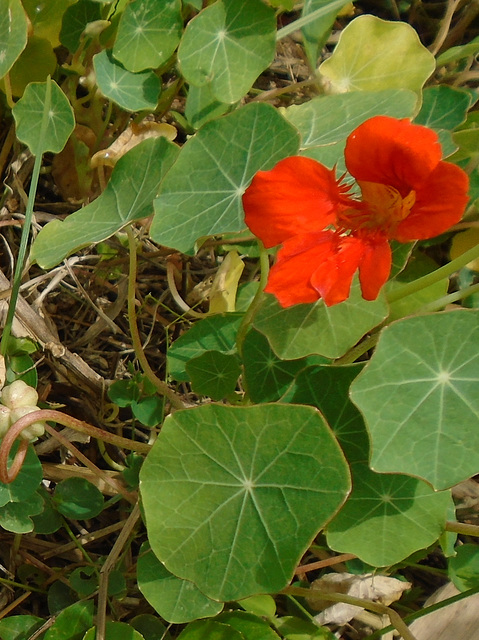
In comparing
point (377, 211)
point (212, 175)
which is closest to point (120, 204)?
point (212, 175)

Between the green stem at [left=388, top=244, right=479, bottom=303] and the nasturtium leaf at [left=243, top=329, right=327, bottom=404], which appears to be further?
the nasturtium leaf at [left=243, top=329, right=327, bottom=404]

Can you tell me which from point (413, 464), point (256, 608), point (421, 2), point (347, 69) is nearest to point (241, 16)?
point (347, 69)

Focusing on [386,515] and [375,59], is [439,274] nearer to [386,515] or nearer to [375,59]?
[386,515]

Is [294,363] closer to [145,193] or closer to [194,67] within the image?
[145,193]

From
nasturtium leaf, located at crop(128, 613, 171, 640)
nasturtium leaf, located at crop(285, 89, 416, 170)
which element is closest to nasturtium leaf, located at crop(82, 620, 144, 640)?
nasturtium leaf, located at crop(128, 613, 171, 640)

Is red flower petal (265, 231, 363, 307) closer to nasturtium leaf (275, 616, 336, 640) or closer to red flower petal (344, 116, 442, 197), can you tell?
red flower petal (344, 116, 442, 197)
